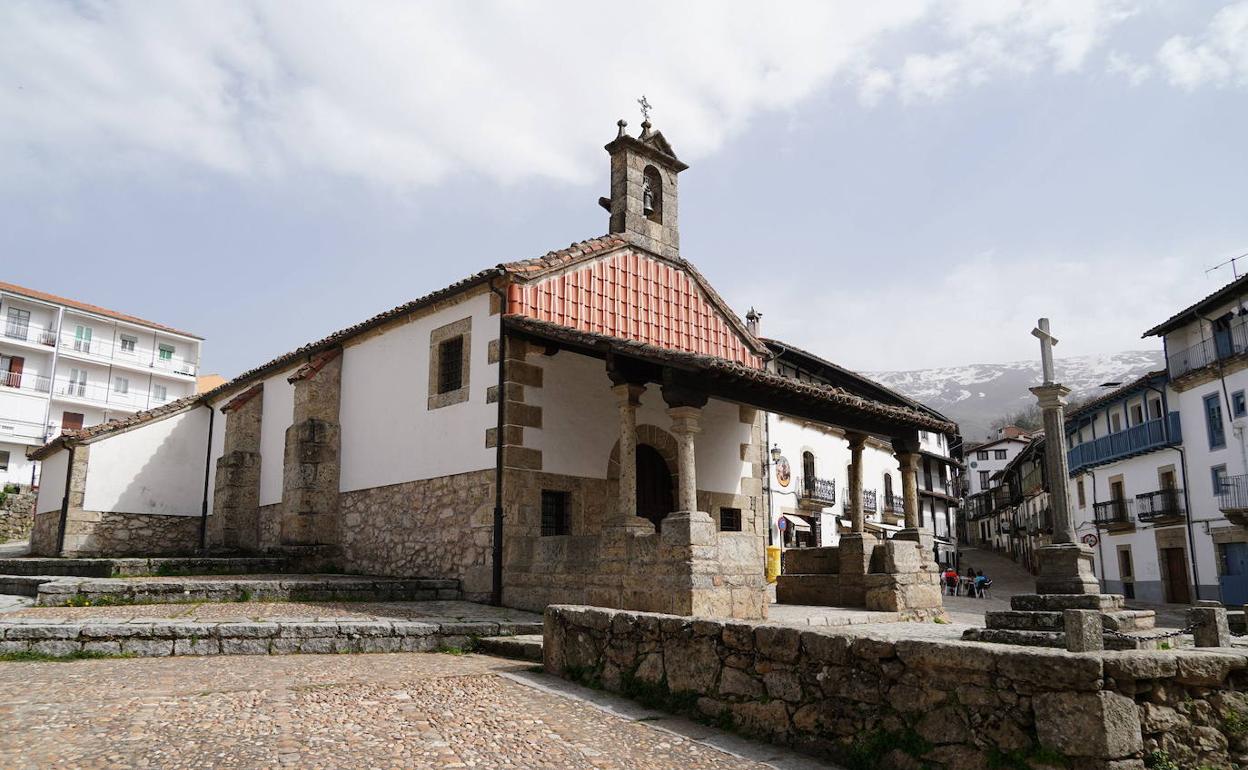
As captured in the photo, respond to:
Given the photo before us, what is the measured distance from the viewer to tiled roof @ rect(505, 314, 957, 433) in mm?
9812

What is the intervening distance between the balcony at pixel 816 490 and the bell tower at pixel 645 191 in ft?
48.8

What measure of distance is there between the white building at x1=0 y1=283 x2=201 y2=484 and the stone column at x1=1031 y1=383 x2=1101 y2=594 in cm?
4094

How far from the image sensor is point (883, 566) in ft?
40.4

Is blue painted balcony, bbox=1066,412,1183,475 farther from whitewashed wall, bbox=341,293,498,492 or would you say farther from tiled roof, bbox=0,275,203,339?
tiled roof, bbox=0,275,203,339

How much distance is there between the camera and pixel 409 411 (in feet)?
44.1

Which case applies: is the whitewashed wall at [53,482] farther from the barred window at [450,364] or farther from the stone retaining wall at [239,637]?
the stone retaining wall at [239,637]

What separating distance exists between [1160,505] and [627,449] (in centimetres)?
2537

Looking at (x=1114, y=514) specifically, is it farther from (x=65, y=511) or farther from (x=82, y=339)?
(x=82, y=339)

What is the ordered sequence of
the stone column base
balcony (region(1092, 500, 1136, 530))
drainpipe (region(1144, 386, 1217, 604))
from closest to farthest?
the stone column base, drainpipe (region(1144, 386, 1217, 604)), balcony (region(1092, 500, 1136, 530))

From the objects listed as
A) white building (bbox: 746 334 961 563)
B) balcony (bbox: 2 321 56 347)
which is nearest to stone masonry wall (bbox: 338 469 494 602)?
white building (bbox: 746 334 961 563)

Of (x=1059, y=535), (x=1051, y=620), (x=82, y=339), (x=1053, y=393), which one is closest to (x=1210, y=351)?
(x=1053, y=393)

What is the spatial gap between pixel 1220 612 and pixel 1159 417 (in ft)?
89.2

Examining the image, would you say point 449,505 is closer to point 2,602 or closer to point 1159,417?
point 2,602

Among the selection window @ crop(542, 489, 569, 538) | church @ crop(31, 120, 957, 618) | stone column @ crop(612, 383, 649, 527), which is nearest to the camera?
church @ crop(31, 120, 957, 618)
